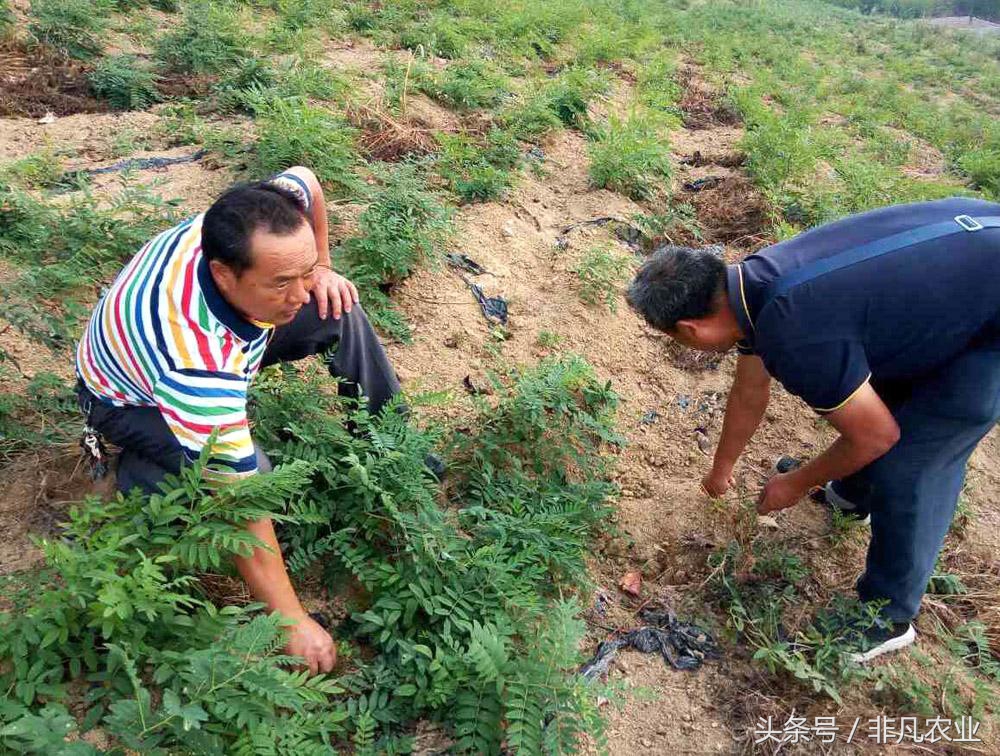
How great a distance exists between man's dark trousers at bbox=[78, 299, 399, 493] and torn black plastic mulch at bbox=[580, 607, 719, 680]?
1.24 metres

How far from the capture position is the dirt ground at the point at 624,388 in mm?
2391

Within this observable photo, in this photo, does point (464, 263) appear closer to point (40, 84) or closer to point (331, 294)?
point (331, 294)

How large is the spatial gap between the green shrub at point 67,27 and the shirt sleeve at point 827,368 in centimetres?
601

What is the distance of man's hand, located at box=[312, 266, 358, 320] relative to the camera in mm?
2406

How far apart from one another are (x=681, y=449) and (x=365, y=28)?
591 centimetres

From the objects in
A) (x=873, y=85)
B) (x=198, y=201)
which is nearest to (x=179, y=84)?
(x=198, y=201)

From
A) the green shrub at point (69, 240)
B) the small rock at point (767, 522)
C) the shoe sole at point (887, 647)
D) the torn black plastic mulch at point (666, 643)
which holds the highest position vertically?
the green shrub at point (69, 240)

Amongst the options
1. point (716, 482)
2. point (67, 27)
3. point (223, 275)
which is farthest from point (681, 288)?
point (67, 27)

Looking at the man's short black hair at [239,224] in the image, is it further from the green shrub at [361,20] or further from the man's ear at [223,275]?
the green shrub at [361,20]

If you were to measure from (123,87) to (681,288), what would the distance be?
4.93m

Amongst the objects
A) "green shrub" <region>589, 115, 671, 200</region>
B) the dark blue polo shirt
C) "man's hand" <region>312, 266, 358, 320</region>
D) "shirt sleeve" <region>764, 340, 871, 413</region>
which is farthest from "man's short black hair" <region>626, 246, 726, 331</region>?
"green shrub" <region>589, 115, 671, 200</region>

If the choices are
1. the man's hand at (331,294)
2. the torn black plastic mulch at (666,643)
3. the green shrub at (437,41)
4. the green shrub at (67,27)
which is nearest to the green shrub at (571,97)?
the green shrub at (437,41)

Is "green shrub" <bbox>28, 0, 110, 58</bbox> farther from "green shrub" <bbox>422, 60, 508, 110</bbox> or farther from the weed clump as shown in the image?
the weed clump

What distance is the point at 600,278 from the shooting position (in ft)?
13.3
